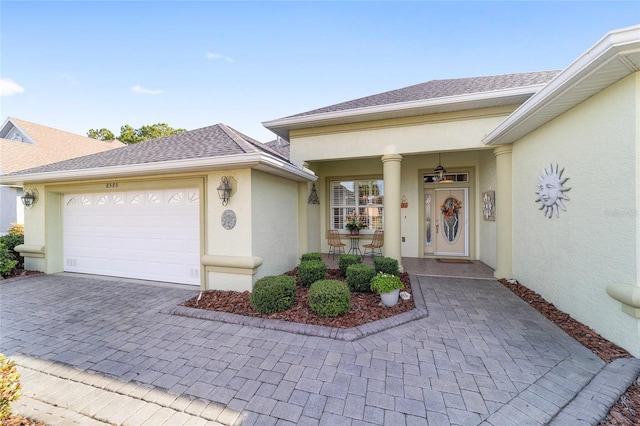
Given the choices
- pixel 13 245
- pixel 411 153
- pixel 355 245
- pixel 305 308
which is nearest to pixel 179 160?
pixel 305 308

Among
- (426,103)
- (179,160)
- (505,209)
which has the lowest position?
(505,209)

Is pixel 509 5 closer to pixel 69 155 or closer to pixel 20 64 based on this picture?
pixel 20 64

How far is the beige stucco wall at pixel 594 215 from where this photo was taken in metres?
2.75

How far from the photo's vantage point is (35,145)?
1265cm

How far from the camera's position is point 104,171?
552cm

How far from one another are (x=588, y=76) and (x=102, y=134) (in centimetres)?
3703

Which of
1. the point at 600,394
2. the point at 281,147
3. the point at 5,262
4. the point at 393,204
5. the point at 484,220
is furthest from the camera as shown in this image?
the point at 281,147

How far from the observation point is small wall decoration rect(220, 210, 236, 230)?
5.02m

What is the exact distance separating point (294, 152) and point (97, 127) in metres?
32.3

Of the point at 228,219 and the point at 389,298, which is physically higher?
the point at 228,219

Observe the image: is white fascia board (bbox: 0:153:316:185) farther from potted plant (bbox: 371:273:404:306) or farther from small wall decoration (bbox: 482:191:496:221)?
small wall decoration (bbox: 482:191:496:221)

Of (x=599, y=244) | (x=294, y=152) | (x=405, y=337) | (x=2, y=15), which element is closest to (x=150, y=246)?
(x=294, y=152)

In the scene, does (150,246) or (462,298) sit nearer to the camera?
(462,298)

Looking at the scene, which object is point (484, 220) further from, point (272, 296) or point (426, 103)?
point (272, 296)
